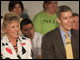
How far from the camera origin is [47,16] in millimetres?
2490

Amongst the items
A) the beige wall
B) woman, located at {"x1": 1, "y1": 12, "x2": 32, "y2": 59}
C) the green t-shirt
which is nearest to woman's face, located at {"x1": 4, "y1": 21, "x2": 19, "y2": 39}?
woman, located at {"x1": 1, "y1": 12, "x2": 32, "y2": 59}

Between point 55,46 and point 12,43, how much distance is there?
355 millimetres

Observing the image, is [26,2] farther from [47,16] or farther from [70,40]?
[70,40]

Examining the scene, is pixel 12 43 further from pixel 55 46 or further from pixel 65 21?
pixel 65 21

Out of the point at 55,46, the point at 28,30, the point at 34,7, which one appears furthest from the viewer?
the point at 34,7

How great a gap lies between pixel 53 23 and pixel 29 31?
372 millimetres

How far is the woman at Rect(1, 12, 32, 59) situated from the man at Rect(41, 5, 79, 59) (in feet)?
0.54

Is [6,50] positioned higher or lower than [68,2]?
lower

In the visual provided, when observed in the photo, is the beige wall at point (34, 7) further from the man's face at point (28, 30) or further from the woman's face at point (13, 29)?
the woman's face at point (13, 29)

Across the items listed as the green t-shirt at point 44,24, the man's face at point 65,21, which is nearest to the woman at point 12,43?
the man's face at point 65,21

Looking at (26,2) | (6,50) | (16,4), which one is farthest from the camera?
(26,2)

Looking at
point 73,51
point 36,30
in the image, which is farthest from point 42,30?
point 73,51

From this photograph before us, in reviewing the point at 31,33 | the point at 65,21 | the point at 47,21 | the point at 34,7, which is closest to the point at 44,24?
the point at 47,21

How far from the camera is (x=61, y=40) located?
5.73ft
